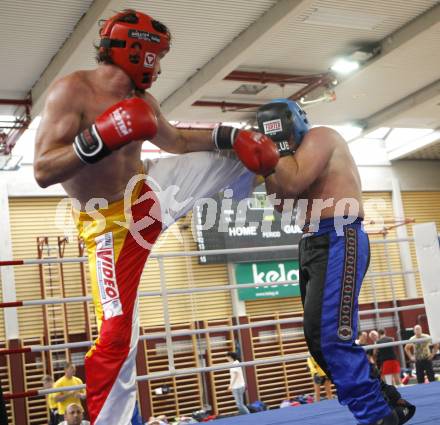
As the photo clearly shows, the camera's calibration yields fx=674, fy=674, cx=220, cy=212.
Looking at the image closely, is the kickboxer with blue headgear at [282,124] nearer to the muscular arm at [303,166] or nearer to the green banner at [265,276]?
the muscular arm at [303,166]

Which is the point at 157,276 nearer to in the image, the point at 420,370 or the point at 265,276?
the point at 265,276

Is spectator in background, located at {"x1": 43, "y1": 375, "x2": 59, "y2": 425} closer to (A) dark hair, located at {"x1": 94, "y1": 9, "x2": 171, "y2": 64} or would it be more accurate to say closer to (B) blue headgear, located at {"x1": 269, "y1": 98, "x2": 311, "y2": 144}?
(B) blue headgear, located at {"x1": 269, "y1": 98, "x2": 311, "y2": 144}

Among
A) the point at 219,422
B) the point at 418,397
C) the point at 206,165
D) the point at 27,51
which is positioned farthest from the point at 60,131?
the point at 27,51

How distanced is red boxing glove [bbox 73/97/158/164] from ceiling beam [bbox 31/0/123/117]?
479 centimetres

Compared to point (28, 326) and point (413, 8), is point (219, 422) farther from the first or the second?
point (28, 326)

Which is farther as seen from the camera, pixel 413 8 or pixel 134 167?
pixel 413 8

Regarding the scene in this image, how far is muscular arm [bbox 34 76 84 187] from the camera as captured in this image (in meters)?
1.99

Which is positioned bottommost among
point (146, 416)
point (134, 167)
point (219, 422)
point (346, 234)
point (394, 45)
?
point (146, 416)

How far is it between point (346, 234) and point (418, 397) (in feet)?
4.34

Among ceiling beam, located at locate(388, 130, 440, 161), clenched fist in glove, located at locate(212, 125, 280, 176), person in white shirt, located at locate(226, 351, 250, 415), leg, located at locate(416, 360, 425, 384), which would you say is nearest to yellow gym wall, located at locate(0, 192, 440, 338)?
ceiling beam, located at locate(388, 130, 440, 161)

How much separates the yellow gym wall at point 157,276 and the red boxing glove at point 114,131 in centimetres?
895

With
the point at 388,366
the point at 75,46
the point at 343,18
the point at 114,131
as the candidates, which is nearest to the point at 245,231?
the point at 388,366

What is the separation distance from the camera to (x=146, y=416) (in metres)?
10.4

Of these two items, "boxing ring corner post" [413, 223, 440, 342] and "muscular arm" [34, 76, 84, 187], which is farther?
"boxing ring corner post" [413, 223, 440, 342]
